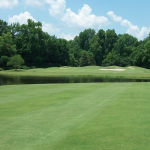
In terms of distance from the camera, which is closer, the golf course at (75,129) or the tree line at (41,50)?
the golf course at (75,129)

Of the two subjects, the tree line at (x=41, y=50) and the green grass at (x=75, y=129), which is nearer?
the green grass at (x=75, y=129)

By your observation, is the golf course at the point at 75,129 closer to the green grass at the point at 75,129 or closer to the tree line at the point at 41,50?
the green grass at the point at 75,129

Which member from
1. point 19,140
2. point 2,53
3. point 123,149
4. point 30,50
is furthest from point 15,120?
point 30,50

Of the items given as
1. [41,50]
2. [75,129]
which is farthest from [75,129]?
[41,50]

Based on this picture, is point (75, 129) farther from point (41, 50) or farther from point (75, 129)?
point (41, 50)

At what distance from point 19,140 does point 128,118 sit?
15.5ft

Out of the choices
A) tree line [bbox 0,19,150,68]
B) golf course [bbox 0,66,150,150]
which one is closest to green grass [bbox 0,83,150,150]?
golf course [bbox 0,66,150,150]

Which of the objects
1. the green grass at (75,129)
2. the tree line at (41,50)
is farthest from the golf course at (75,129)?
the tree line at (41,50)

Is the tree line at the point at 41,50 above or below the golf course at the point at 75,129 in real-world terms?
above

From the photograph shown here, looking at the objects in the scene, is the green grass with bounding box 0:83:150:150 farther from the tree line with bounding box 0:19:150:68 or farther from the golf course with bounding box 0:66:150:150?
the tree line with bounding box 0:19:150:68

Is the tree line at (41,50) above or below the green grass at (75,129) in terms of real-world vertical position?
above

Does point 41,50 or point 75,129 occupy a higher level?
point 41,50

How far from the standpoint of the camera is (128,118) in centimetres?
845

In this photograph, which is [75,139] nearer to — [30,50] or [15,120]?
[15,120]
